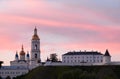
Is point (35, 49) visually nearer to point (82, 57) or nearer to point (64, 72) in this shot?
point (82, 57)

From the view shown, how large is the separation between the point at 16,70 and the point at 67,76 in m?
69.0

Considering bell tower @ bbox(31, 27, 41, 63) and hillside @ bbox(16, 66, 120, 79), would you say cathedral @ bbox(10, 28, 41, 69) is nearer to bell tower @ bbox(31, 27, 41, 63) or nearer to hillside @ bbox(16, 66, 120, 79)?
bell tower @ bbox(31, 27, 41, 63)

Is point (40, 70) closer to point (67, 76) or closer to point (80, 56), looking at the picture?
point (67, 76)

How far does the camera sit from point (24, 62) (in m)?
139

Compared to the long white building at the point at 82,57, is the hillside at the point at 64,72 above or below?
below

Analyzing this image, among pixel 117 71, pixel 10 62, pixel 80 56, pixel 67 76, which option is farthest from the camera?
pixel 10 62

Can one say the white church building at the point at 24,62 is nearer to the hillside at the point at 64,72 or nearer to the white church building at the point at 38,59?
the white church building at the point at 38,59

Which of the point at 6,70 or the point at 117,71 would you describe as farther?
the point at 6,70

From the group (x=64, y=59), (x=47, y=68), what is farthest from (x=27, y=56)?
(x=47, y=68)

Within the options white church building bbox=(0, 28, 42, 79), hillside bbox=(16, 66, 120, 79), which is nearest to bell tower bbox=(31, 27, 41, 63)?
white church building bbox=(0, 28, 42, 79)

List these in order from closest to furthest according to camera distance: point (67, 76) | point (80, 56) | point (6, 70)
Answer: point (67, 76) → point (80, 56) → point (6, 70)

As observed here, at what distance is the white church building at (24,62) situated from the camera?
127875 mm

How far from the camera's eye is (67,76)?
65938 millimetres

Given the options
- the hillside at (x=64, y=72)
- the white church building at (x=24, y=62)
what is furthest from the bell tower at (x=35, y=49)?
the hillside at (x=64, y=72)
